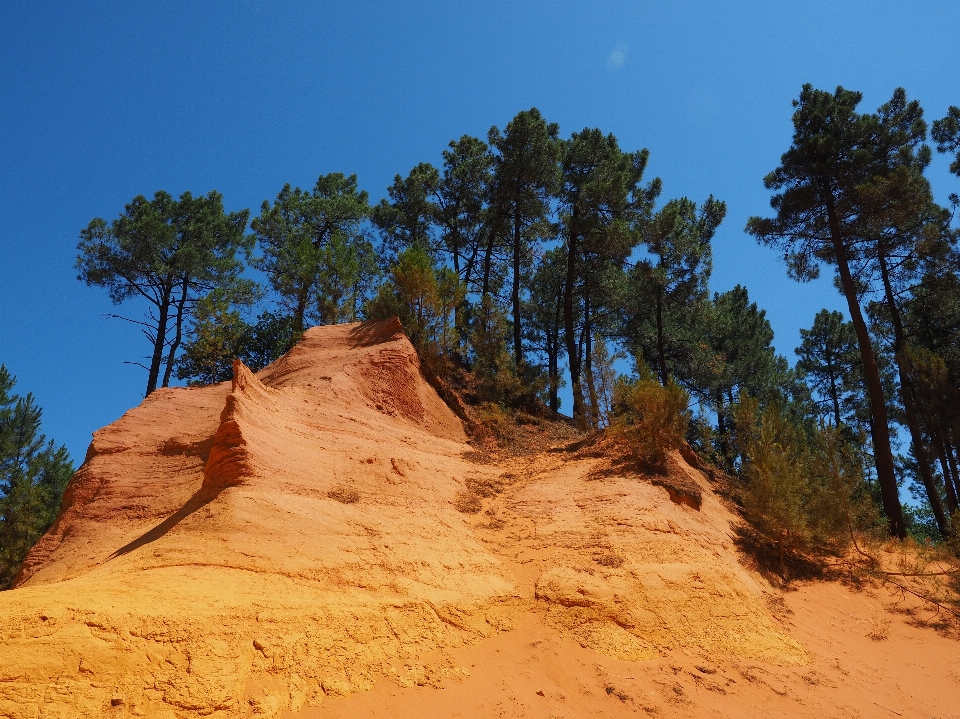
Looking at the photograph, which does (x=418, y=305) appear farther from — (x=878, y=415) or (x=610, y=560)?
(x=878, y=415)

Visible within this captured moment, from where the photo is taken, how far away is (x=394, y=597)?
23.1 ft

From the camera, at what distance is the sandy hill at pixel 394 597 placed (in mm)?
5098

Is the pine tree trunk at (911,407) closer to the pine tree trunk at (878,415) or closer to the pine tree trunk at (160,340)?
the pine tree trunk at (878,415)

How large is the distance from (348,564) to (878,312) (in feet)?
73.5

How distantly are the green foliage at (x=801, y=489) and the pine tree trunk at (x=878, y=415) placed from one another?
2345 mm

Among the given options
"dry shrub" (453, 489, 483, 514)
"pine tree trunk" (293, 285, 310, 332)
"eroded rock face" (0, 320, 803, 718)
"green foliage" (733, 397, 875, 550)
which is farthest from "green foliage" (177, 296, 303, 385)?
"green foliage" (733, 397, 875, 550)

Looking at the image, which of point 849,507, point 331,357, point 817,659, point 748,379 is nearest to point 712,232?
point 748,379

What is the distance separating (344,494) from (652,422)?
6.32 meters

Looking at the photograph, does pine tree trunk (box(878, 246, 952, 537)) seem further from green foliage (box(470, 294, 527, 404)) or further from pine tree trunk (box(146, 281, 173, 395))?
pine tree trunk (box(146, 281, 173, 395))

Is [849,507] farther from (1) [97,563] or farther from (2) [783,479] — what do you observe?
(1) [97,563]

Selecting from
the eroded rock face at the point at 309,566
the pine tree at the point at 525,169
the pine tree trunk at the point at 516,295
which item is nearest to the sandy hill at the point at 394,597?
the eroded rock face at the point at 309,566

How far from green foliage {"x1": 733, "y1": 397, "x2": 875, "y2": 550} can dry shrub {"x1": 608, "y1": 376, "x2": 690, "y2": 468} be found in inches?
65.6

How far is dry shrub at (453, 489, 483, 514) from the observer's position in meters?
10.5

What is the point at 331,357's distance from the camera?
15734mm
